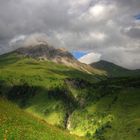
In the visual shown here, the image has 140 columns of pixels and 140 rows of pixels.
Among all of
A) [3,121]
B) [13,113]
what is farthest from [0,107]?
[3,121]

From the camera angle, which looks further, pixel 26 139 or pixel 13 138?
pixel 26 139

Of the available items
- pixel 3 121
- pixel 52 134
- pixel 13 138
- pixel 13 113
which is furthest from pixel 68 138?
pixel 13 138

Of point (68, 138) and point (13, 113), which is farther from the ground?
point (13, 113)

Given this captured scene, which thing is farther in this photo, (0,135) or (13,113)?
(13,113)

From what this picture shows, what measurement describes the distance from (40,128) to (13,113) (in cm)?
409

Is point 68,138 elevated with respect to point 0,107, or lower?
lower

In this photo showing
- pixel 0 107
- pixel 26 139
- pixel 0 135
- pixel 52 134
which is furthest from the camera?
pixel 0 107

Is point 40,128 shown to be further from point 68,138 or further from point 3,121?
point 3,121

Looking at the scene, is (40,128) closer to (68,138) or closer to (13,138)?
(68,138)

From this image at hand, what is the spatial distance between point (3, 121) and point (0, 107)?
8417mm

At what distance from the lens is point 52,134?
41.9 meters

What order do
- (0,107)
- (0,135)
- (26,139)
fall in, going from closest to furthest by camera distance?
(0,135) → (26,139) → (0,107)

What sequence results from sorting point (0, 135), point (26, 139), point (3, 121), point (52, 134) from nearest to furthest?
point (0, 135) → point (26, 139) → point (3, 121) → point (52, 134)

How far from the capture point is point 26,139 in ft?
112
